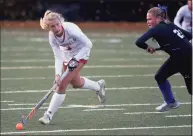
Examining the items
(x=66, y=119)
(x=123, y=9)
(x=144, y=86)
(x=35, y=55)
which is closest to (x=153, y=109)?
(x=66, y=119)

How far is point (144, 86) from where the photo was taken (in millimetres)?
12219

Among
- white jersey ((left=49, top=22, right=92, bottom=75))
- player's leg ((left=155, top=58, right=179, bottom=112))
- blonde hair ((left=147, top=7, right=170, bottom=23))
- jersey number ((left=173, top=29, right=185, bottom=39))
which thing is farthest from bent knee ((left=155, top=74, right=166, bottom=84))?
white jersey ((left=49, top=22, right=92, bottom=75))

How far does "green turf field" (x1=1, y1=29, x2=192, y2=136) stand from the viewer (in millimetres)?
8547

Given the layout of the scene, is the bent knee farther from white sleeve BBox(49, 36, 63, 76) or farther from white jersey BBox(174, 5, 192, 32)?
white jersey BBox(174, 5, 192, 32)

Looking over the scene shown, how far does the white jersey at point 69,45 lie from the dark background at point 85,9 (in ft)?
50.5

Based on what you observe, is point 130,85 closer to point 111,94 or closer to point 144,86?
point 144,86

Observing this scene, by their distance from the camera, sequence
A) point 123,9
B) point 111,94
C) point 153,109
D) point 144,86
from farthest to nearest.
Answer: point 123,9
point 144,86
point 111,94
point 153,109

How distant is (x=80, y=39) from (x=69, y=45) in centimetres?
25

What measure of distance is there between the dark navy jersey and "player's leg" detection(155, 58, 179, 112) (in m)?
0.24

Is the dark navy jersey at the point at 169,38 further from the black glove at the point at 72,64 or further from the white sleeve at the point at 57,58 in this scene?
the white sleeve at the point at 57,58

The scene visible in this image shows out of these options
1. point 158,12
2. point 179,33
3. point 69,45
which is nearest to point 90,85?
point 69,45

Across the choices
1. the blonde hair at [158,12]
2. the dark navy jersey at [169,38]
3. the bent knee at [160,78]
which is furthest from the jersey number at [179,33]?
the bent knee at [160,78]

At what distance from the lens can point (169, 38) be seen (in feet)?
28.1

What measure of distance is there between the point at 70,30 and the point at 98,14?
17288mm
